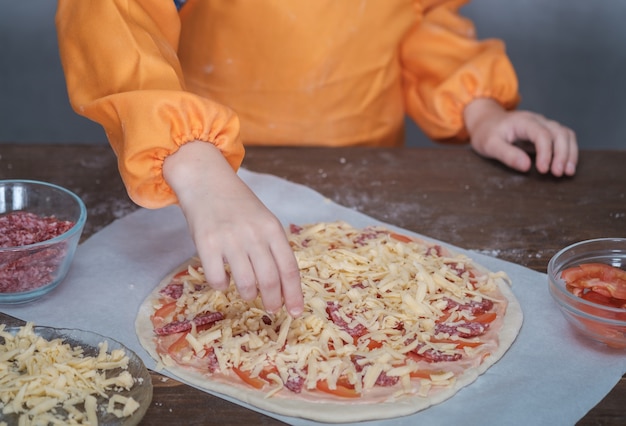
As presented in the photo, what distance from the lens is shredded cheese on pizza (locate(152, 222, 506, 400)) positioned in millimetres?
1158

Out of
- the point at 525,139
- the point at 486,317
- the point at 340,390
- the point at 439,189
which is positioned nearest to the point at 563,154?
the point at 525,139

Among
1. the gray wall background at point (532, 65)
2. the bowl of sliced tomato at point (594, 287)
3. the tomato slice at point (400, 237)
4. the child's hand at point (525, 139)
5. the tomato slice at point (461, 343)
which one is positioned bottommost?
the gray wall background at point (532, 65)

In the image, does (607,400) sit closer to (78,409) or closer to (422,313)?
(422,313)

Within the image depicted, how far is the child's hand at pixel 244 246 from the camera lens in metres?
1.06

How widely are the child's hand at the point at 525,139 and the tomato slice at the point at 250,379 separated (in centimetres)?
89

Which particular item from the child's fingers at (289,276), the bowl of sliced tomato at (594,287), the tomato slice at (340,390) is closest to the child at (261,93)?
the child's fingers at (289,276)

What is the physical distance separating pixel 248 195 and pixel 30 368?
0.38m

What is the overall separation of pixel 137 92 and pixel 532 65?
Answer: 2272 mm

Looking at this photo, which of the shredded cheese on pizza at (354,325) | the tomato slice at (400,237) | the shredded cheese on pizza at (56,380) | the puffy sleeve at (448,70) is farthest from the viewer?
the puffy sleeve at (448,70)

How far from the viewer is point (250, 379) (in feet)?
3.78

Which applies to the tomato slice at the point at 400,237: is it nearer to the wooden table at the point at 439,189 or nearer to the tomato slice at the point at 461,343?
the wooden table at the point at 439,189

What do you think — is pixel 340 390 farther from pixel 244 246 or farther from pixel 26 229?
pixel 26 229

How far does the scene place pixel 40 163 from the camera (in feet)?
5.79

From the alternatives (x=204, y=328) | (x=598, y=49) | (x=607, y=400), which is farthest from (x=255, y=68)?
(x=598, y=49)
